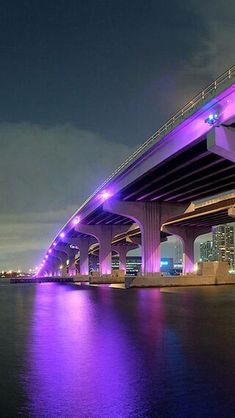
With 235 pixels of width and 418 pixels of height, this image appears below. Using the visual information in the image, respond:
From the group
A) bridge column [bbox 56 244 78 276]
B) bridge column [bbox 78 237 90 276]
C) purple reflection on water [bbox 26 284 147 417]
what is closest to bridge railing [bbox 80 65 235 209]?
purple reflection on water [bbox 26 284 147 417]

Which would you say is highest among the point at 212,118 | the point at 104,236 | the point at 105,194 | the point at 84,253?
the point at 105,194

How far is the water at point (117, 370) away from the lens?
995 centimetres

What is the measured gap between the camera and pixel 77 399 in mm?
10492

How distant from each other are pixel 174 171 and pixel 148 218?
71.0 feet

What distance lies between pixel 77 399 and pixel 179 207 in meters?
70.6

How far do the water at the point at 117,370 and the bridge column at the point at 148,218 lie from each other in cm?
4953

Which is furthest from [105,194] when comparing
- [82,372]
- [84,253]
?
[84,253]

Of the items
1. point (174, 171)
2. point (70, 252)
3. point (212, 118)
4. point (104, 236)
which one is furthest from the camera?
point (70, 252)

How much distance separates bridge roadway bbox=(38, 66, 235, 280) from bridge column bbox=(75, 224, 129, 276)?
781 cm

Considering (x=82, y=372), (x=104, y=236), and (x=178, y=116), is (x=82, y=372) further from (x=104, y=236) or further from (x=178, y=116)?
(x=104, y=236)

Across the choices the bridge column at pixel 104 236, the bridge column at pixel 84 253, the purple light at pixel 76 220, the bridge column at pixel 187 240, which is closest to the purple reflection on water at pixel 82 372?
the purple light at pixel 76 220

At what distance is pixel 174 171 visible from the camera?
5644cm

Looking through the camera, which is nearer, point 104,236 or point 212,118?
point 212,118

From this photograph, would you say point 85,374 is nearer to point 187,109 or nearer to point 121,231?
point 187,109
